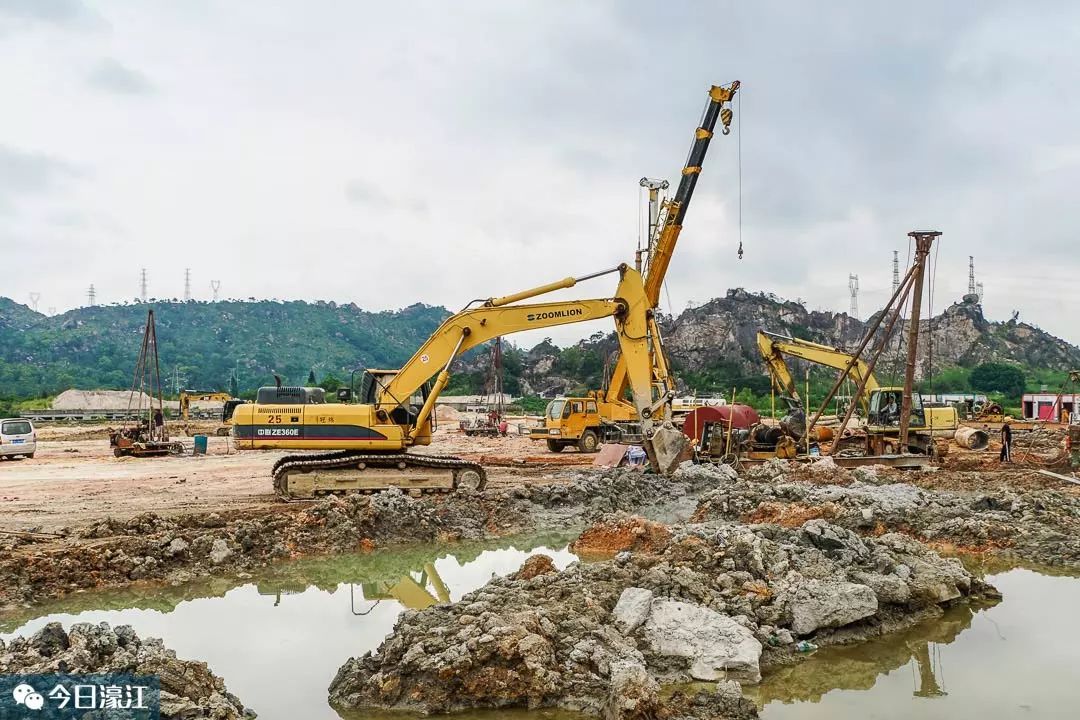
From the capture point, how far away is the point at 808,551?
8.93 m

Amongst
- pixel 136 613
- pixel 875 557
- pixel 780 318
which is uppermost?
pixel 780 318

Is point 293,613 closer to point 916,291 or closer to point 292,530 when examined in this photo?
point 292,530

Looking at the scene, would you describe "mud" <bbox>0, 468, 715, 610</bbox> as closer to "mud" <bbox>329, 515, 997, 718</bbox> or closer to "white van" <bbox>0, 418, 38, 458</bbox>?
"mud" <bbox>329, 515, 997, 718</bbox>

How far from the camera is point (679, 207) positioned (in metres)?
26.2

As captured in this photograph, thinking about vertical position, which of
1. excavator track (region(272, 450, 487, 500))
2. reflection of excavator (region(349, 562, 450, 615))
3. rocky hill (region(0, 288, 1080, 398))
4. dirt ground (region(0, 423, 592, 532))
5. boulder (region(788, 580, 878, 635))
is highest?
rocky hill (region(0, 288, 1080, 398))

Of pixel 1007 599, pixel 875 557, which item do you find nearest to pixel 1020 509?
pixel 1007 599

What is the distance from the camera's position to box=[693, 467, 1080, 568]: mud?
11.3 m

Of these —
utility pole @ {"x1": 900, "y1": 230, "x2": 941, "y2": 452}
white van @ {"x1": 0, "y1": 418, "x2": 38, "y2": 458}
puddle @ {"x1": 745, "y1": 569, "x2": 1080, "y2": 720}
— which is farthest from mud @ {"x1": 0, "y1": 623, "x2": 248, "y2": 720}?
white van @ {"x1": 0, "y1": 418, "x2": 38, "y2": 458}

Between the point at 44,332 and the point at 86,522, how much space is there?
156m

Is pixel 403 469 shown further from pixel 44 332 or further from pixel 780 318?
pixel 44 332

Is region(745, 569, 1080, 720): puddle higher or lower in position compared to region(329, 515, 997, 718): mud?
lower

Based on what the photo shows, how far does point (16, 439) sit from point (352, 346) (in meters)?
154

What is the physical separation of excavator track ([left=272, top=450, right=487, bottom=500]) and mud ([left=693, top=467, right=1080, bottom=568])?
4.60m

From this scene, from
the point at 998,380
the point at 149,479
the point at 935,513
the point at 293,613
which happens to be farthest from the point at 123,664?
the point at 998,380
